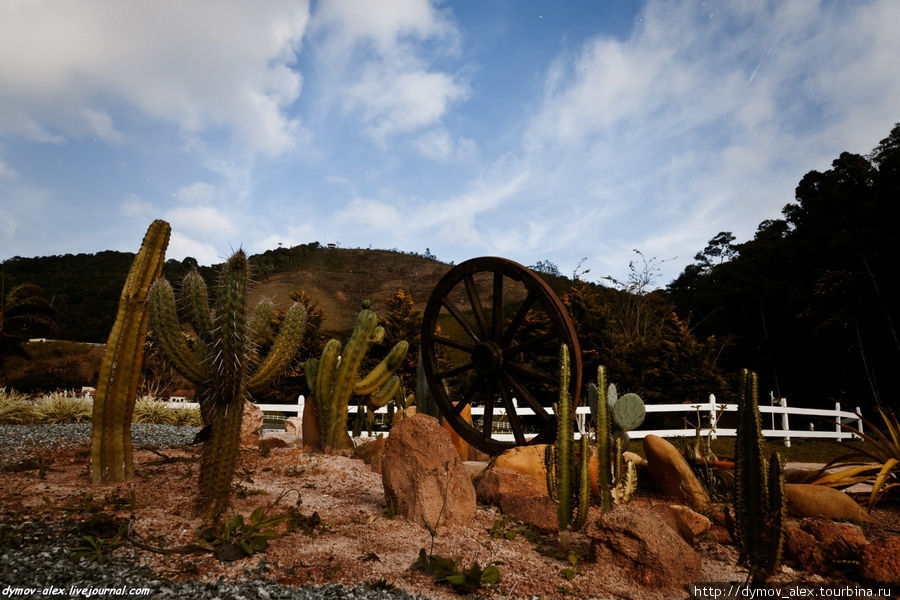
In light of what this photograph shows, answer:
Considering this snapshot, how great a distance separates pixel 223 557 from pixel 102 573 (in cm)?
46

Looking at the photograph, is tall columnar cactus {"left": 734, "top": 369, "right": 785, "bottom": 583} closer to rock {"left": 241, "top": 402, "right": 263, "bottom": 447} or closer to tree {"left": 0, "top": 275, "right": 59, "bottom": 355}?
rock {"left": 241, "top": 402, "right": 263, "bottom": 447}

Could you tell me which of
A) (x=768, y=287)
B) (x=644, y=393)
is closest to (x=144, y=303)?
(x=644, y=393)

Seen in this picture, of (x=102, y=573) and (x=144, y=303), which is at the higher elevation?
(x=144, y=303)

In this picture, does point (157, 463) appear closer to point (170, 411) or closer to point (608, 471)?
point (608, 471)

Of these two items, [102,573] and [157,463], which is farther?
[157,463]

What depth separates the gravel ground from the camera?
1850 millimetres

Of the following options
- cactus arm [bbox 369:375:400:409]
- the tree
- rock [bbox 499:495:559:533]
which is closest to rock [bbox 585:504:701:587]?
rock [bbox 499:495:559:533]

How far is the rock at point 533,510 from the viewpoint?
3.02m

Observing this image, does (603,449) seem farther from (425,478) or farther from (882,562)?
(882,562)

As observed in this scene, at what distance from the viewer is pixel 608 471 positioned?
2.97 m

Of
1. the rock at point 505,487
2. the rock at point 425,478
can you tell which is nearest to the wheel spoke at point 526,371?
the rock at point 505,487

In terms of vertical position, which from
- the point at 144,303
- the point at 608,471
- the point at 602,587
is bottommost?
the point at 602,587

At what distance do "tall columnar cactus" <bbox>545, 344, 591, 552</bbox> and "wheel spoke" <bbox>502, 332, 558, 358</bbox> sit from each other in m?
1.77

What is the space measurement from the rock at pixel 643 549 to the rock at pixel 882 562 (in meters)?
0.75
